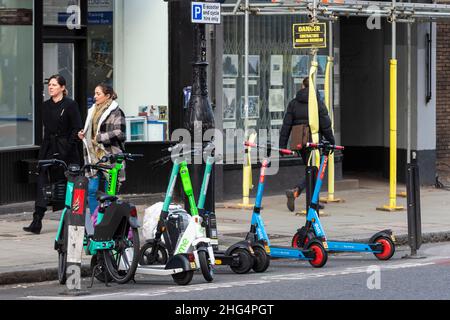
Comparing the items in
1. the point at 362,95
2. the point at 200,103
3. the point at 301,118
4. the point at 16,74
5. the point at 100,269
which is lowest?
the point at 100,269

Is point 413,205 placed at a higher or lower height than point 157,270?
higher

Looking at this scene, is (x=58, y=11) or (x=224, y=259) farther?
(x=58, y=11)

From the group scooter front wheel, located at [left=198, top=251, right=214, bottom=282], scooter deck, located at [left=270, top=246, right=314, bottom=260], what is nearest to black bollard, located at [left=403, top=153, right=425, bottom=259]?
scooter deck, located at [left=270, top=246, right=314, bottom=260]

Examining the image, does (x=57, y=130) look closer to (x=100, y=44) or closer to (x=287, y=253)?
(x=287, y=253)

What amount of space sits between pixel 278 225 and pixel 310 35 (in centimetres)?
260

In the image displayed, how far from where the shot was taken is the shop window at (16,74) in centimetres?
1612

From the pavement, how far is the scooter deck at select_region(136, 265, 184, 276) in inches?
39.8

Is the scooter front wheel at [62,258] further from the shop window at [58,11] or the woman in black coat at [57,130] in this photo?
the shop window at [58,11]

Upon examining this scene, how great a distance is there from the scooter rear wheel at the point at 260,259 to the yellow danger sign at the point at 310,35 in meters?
4.55

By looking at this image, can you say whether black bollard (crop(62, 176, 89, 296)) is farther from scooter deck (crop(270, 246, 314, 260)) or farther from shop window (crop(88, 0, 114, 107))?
shop window (crop(88, 0, 114, 107))

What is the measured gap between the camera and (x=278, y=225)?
614 inches

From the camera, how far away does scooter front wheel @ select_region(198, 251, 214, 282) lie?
11.0 m

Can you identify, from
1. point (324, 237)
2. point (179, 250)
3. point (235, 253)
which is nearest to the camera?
point (179, 250)

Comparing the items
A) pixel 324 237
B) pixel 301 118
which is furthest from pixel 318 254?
pixel 301 118
